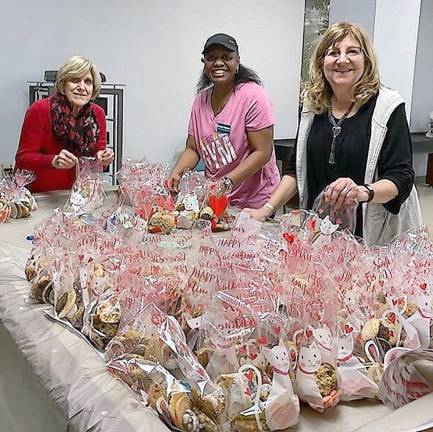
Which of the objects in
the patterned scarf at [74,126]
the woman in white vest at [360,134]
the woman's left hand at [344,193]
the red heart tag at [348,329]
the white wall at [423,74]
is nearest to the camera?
the red heart tag at [348,329]

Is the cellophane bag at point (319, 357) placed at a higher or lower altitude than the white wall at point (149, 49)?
lower

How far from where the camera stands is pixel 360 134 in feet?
5.65

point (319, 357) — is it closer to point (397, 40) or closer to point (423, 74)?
point (397, 40)

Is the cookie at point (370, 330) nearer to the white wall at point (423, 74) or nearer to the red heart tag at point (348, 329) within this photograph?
the red heart tag at point (348, 329)

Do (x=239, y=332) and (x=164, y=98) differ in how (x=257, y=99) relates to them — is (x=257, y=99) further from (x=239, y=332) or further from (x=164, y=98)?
(x=164, y=98)

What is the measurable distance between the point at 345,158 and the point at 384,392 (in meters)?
1.03

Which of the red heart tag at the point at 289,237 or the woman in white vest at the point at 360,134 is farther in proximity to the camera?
the woman in white vest at the point at 360,134

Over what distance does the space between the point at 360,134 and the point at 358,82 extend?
158 mm

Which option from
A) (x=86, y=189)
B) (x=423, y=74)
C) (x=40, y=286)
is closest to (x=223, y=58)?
(x=86, y=189)

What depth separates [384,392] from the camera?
2.77ft

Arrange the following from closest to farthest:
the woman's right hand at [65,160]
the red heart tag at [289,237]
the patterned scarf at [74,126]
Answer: the red heart tag at [289,237] → the woman's right hand at [65,160] → the patterned scarf at [74,126]

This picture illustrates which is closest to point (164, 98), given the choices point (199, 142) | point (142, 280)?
point (199, 142)

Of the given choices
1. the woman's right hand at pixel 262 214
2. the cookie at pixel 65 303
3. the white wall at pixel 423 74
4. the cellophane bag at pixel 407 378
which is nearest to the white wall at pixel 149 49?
the white wall at pixel 423 74

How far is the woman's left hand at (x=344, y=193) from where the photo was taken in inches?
59.0
